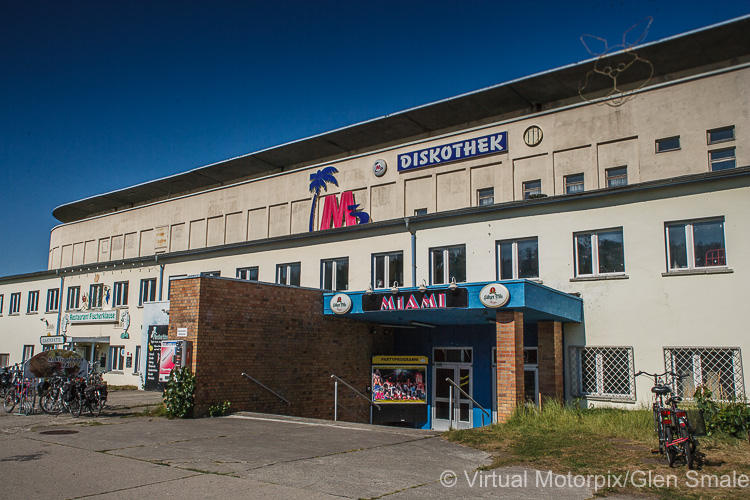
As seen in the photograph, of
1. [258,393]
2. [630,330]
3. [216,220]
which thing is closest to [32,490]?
[258,393]

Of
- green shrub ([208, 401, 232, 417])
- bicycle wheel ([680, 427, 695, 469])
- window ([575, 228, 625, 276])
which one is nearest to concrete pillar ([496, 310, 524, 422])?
window ([575, 228, 625, 276])

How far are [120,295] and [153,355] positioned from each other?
843cm

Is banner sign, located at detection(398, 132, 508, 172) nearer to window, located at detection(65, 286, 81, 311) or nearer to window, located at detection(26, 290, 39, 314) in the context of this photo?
window, located at detection(65, 286, 81, 311)

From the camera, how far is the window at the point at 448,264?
21.1 metres

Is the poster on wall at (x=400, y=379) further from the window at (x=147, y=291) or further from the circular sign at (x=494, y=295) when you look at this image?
the window at (x=147, y=291)

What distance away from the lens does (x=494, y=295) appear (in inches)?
583

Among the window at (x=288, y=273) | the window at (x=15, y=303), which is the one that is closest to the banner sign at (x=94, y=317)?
the window at (x=15, y=303)

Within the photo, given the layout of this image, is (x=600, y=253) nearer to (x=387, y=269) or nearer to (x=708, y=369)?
(x=708, y=369)

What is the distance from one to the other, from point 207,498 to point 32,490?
92.1 inches

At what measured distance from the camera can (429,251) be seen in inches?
865

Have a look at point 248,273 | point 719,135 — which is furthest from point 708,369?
point 248,273

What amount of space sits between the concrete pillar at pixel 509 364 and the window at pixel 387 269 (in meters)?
7.88

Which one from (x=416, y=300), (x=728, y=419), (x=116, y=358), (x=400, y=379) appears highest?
(x=416, y=300)

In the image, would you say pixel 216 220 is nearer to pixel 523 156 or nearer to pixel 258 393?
pixel 523 156
